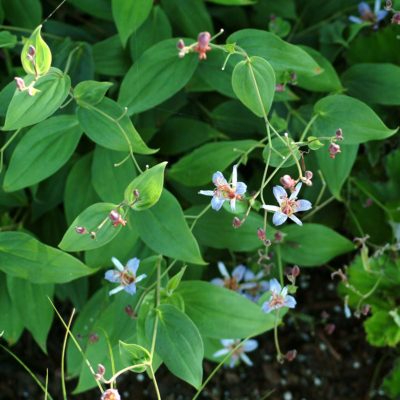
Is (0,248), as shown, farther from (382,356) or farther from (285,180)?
(382,356)

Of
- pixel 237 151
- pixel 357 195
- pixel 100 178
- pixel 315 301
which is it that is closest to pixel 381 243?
pixel 357 195

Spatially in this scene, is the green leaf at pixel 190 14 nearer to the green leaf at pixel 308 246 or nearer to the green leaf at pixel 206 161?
the green leaf at pixel 206 161

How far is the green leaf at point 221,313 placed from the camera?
3.57 feet

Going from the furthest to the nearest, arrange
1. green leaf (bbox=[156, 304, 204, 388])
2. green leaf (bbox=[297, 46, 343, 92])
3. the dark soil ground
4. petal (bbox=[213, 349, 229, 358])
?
the dark soil ground < petal (bbox=[213, 349, 229, 358]) < green leaf (bbox=[297, 46, 343, 92]) < green leaf (bbox=[156, 304, 204, 388])

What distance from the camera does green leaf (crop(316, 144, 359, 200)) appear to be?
1.15 metres

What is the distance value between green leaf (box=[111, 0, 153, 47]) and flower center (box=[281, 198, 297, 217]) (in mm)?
394

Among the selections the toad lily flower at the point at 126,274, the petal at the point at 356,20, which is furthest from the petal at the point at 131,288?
the petal at the point at 356,20

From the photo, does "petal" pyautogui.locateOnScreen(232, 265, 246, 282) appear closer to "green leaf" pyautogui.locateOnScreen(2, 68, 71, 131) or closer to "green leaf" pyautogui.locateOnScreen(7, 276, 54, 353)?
"green leaf" pyautogui.locateOnScreen(7, 276, 54, 353)

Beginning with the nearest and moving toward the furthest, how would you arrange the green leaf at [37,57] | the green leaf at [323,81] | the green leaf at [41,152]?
the green leaf at [37,57] → the green leaf at [41,152] → the green leaf at [323,81]

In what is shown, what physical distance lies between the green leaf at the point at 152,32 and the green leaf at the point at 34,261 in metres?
0.37

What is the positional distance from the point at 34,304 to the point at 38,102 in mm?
448

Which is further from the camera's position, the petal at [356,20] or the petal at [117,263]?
the petal at [356,20]

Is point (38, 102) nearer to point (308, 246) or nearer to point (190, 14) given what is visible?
point (190, 14)

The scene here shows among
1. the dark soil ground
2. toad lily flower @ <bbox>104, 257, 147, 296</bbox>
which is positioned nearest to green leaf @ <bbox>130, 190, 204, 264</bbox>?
toad lily flower @ <bbox>104, 257, 147, 296</bbox>
